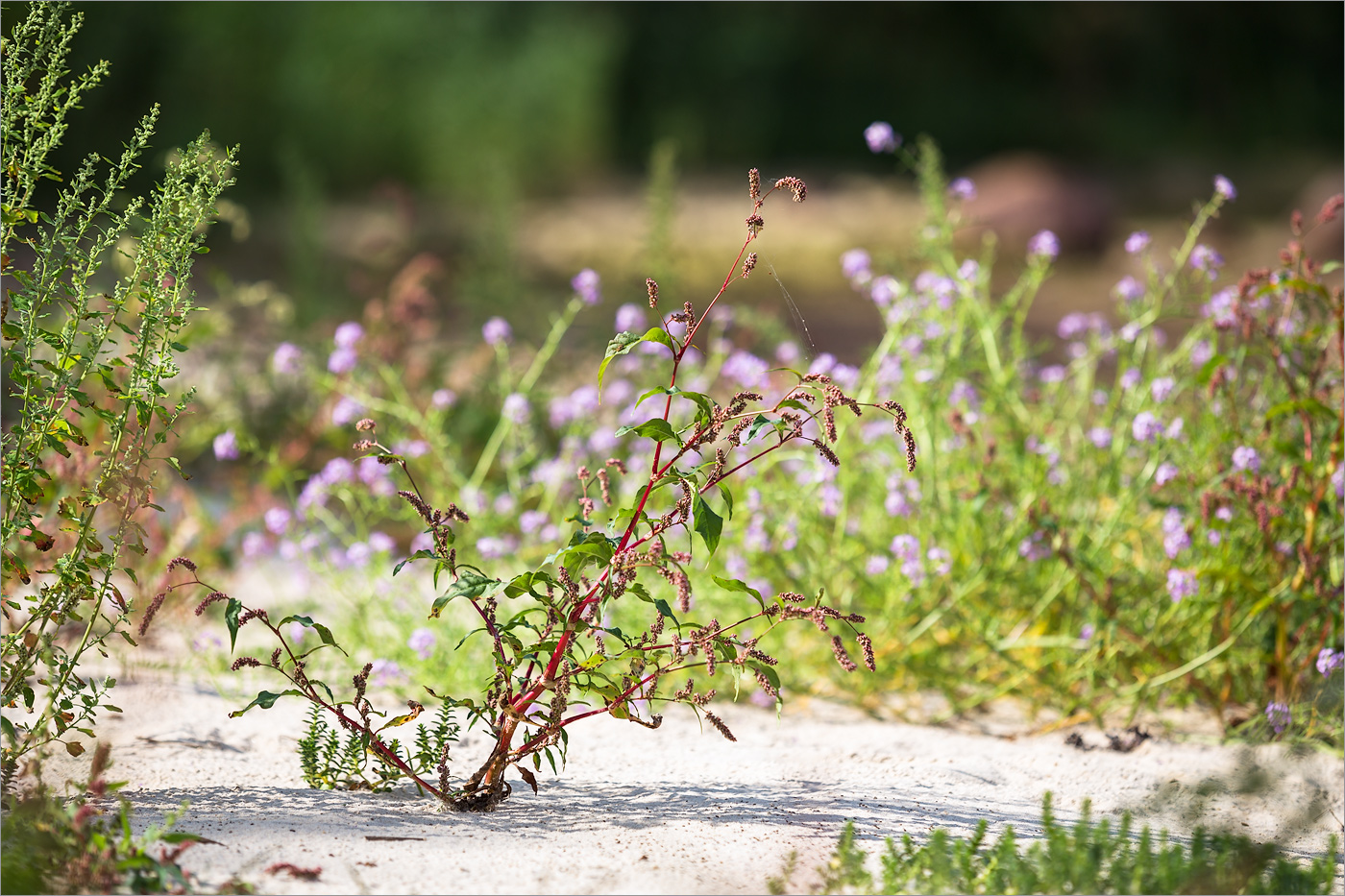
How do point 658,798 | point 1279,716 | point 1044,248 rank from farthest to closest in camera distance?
1. point 1044,248
2. point 1279,716
3. point 658,798

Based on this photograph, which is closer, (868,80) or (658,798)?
(658,798)

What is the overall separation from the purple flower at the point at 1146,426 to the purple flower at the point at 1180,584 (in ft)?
0.97

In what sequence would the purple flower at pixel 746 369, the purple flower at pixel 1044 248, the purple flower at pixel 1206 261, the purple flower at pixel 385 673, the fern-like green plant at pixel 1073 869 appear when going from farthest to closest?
the purple flower at pixel 746 369 < the purple flower at pixel 1044 248 < the purple flower at pixel 1206 261 < the purple flower at pixel 385 673 < the fern-like green plant at pixel 1073 869

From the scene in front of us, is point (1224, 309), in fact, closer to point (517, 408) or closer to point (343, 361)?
point (517, 408)

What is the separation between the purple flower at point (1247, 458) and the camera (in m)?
Result: 2.54

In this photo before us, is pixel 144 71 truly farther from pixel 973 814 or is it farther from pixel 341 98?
pixel 973 814

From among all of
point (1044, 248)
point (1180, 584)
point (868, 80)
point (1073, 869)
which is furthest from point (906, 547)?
point (868, 80)

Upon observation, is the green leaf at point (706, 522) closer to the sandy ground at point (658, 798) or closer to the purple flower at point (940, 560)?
the sandy ground at point (658, 798)

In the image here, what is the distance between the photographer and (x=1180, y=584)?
2.57 meters

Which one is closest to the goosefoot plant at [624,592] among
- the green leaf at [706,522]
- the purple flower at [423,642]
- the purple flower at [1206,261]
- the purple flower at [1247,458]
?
the green leaf at [706,522]

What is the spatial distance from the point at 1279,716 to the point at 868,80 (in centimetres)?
1399

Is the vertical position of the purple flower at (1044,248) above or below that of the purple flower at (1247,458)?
above

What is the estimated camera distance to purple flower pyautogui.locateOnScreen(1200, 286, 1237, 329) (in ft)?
8.80

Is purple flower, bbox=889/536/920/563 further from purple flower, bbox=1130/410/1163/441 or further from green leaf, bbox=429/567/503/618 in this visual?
green leaf, bbox=429/567/503/618
